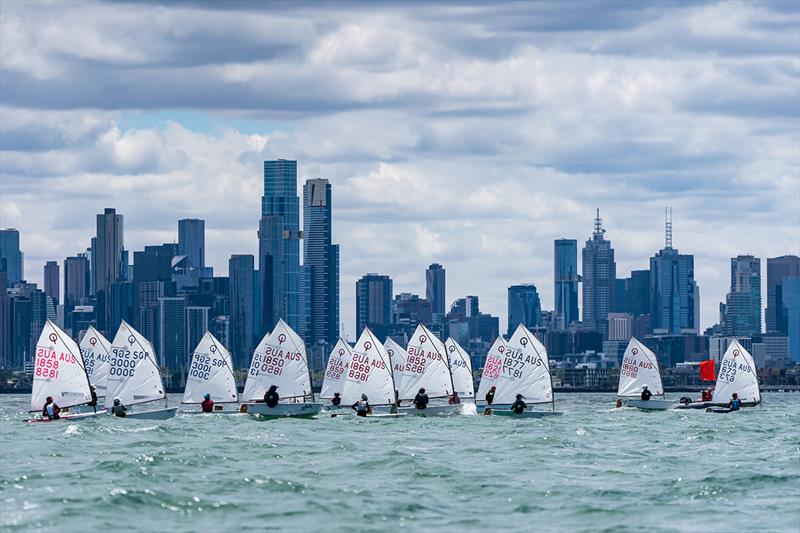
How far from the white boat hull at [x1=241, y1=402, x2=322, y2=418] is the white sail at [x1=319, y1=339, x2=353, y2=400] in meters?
10.5

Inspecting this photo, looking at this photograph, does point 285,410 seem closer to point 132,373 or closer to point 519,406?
point 132,373

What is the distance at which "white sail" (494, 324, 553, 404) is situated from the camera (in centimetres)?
9706

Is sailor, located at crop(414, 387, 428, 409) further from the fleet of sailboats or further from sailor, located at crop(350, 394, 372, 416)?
sailor, located at crop(350, 394, 372, 416)

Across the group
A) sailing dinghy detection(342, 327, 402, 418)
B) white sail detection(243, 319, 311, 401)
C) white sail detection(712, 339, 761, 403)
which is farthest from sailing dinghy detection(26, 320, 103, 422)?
white sail detection(712, 339, 761, 403)

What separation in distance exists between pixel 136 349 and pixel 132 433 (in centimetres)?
2167

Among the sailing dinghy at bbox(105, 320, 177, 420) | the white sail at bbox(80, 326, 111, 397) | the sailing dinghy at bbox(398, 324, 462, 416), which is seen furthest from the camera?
the white sail at bbox(80, 326, 111, 397)

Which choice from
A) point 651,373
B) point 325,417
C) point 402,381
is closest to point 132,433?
point 325,417

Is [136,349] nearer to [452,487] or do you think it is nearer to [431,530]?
[452,487]

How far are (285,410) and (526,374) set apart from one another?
14.2 m

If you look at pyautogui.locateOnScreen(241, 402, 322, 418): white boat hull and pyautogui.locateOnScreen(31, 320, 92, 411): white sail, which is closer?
pyautogui.locateOnScreen(31, 320, 92, 411): white sail

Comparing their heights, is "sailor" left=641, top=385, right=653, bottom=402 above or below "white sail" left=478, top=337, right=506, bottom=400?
below

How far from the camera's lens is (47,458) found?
193 feet

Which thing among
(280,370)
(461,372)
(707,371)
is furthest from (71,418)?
(707,371)

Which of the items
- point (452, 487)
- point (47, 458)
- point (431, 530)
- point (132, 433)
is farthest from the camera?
point (132, 433)
